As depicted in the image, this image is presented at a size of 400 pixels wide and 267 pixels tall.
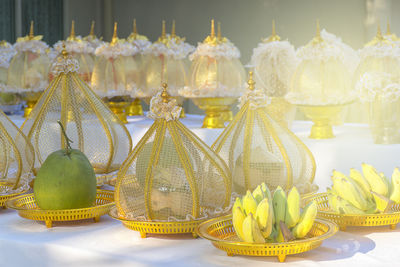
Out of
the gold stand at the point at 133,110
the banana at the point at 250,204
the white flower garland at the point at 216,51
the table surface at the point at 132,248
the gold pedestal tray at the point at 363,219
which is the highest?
the white flower garland at the point at 216,51

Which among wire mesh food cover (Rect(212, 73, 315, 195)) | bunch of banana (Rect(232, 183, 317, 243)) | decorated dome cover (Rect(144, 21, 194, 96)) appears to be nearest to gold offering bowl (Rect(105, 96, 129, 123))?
decorated dome cover (Rect(144, 21, 194, 96))

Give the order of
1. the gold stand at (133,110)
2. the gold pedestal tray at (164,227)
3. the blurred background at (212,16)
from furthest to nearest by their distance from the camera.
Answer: the blurred background at (212,16) < the gold stand at (133,110) < the gold pedestal tray at (164,227)

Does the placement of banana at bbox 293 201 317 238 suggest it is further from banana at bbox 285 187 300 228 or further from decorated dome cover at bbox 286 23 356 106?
decorated dome cover at bbox 286 23 356 106

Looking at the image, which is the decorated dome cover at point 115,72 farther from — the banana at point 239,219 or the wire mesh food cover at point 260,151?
the banana at point 239,219

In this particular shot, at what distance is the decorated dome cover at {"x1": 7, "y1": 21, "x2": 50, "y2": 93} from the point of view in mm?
2396

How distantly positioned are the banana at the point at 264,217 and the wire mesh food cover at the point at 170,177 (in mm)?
151

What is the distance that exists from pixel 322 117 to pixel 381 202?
90 cm

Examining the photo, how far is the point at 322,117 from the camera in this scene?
68.2 inches

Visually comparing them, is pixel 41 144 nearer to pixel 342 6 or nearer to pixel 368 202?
pixel 368 202

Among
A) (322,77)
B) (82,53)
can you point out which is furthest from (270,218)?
(82,53)

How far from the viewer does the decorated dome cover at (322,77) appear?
1698 millimetres

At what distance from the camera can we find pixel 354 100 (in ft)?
5.44

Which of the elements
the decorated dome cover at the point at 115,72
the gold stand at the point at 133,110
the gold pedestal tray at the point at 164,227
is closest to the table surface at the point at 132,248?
the gold pedestal tray at the point at 164,227

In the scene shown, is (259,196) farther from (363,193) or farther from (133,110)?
(133,110)
